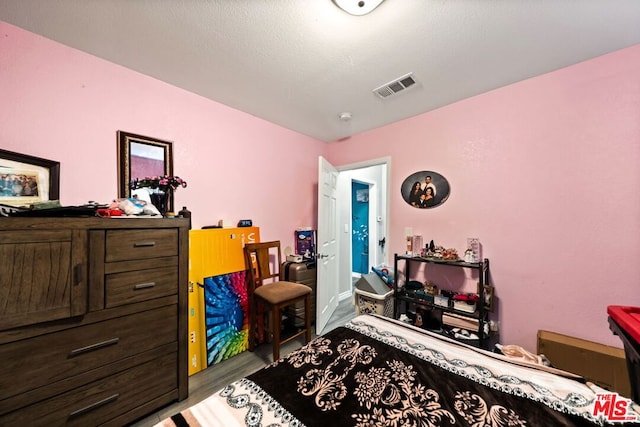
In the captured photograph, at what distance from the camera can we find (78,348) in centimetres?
126

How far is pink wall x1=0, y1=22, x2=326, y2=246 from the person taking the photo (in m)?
1.49

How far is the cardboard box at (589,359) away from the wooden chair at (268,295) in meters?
1.98

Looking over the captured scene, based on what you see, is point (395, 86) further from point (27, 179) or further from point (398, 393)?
point (27, 179)

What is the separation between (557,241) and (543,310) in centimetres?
59

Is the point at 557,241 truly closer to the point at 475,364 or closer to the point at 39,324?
the point at 475,364

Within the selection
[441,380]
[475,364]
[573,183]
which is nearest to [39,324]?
[441,380]

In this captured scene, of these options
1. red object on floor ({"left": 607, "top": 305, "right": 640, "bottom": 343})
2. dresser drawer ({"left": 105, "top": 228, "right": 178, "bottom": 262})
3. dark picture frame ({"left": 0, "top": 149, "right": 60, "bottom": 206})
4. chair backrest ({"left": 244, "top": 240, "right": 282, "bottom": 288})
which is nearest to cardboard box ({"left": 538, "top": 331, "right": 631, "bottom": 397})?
red object on floor ({"left": 607, "top": 305, "right": 640, "bottom": 343})

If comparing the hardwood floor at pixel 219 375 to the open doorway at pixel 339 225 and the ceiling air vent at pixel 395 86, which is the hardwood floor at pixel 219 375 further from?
the ceiling air vent at pixel 395 86

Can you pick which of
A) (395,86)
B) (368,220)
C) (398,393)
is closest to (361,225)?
(368,220)

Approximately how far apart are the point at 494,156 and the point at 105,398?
11.2ft

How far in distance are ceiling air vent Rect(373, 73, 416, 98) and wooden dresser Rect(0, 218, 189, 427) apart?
6.64 ft

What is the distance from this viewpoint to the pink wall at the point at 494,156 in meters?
1.60

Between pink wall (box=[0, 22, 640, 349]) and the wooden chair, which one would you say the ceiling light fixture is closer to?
pink wall (box=[0, 22, 640, 349])

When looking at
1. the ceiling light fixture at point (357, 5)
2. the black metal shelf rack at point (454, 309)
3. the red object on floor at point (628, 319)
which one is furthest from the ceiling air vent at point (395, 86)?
the red object on floor at point (628, 319)
